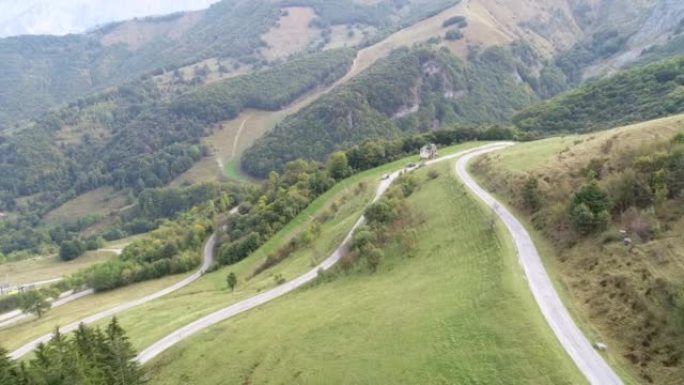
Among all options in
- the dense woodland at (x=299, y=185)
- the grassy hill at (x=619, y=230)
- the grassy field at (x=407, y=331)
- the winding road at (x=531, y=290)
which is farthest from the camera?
the dense woodland at (x=299, y=185)

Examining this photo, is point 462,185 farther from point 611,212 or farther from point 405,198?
point 611,212


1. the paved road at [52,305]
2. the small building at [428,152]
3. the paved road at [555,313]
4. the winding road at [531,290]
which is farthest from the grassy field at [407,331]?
the paved road at [52,305]

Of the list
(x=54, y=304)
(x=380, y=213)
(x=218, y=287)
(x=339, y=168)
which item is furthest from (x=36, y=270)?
(x=380, y=213)

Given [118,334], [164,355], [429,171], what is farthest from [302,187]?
[118,334]

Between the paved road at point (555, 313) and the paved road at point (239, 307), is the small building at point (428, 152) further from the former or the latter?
the paved road at point (555, 313)

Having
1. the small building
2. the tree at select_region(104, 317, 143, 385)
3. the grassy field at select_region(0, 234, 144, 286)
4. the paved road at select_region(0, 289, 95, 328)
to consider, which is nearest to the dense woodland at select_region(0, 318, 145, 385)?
the tree at select_region(104, 317, 143, 385)
